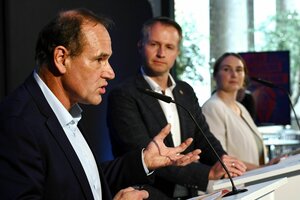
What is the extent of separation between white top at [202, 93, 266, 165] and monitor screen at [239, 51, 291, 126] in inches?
67.9

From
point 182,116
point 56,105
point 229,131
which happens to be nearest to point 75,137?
point 56,105

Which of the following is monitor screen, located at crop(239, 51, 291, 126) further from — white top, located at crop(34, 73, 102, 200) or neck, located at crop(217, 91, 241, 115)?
white top, located at crop(34, 73, 102, 200)

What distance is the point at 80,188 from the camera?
86.8 inches

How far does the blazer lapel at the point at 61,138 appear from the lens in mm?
2191

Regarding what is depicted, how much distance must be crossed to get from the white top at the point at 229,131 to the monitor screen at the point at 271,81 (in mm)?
1726

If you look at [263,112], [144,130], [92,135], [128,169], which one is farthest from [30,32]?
[263,112]

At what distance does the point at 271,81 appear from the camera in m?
6.12

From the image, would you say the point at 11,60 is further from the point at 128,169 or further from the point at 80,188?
the point at 80,188

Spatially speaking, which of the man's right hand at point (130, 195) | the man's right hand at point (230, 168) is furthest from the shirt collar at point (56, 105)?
the man's right hand at point (230, 168)

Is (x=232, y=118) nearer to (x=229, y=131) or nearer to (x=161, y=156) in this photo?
(x=229, y=131)

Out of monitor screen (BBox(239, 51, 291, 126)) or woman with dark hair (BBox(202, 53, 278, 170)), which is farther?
monitor screen (BBox(239, 51, 291, 126))

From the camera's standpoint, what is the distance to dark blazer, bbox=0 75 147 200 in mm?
2027

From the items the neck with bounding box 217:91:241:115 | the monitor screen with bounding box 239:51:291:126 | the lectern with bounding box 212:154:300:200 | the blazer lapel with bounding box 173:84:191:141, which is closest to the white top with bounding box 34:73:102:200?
the lectern with bounding box 212:154:300:200

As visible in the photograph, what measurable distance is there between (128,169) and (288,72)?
12.1 ft
